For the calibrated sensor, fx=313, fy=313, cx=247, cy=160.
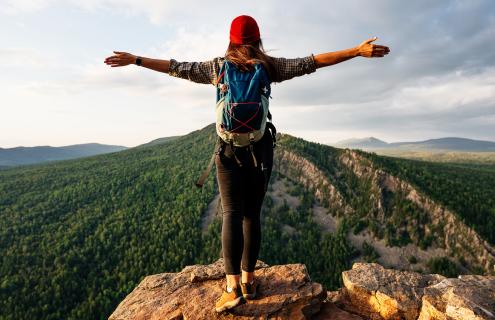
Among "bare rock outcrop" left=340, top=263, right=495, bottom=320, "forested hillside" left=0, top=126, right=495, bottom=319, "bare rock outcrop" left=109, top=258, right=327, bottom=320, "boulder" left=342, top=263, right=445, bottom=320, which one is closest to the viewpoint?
"bare rock outcrop" left=340, top=263, right=495, bottom=320

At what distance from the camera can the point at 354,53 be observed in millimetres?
5488

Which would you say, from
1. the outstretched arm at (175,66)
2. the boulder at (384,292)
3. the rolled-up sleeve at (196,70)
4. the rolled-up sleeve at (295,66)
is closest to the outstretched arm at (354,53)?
the rolled-up sleeve at (295,66)

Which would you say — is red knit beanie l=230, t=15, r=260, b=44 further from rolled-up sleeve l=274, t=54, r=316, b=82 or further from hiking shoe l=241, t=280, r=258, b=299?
hiking shoe l=241, t=280, r=258, b=299

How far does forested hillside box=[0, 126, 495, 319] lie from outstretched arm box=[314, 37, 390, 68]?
28416 millimetres

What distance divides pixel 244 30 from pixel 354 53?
1963 millimetres

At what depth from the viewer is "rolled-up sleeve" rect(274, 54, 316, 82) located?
562cm

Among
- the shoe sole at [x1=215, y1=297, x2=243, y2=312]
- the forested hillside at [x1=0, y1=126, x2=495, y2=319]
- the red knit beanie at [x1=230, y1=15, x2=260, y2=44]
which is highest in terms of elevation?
the red knit beanie at [x1=230, y1=15, x2=260, y2=44]

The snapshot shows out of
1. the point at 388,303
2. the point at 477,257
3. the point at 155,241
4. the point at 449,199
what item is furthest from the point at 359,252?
the point at 388,303

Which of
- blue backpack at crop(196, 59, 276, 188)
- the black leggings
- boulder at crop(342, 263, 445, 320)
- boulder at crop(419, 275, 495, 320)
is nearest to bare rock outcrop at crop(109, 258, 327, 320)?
boulder at crop(342, 263, 445, 320)

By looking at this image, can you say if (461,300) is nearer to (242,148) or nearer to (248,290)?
(248,290)

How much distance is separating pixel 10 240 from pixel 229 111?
5833 centimetres

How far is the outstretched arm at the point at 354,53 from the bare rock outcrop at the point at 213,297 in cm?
483

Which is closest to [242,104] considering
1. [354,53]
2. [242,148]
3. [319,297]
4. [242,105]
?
[242,105]

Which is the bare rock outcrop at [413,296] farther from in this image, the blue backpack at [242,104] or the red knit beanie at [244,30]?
the red knit beanie at [244,30]
